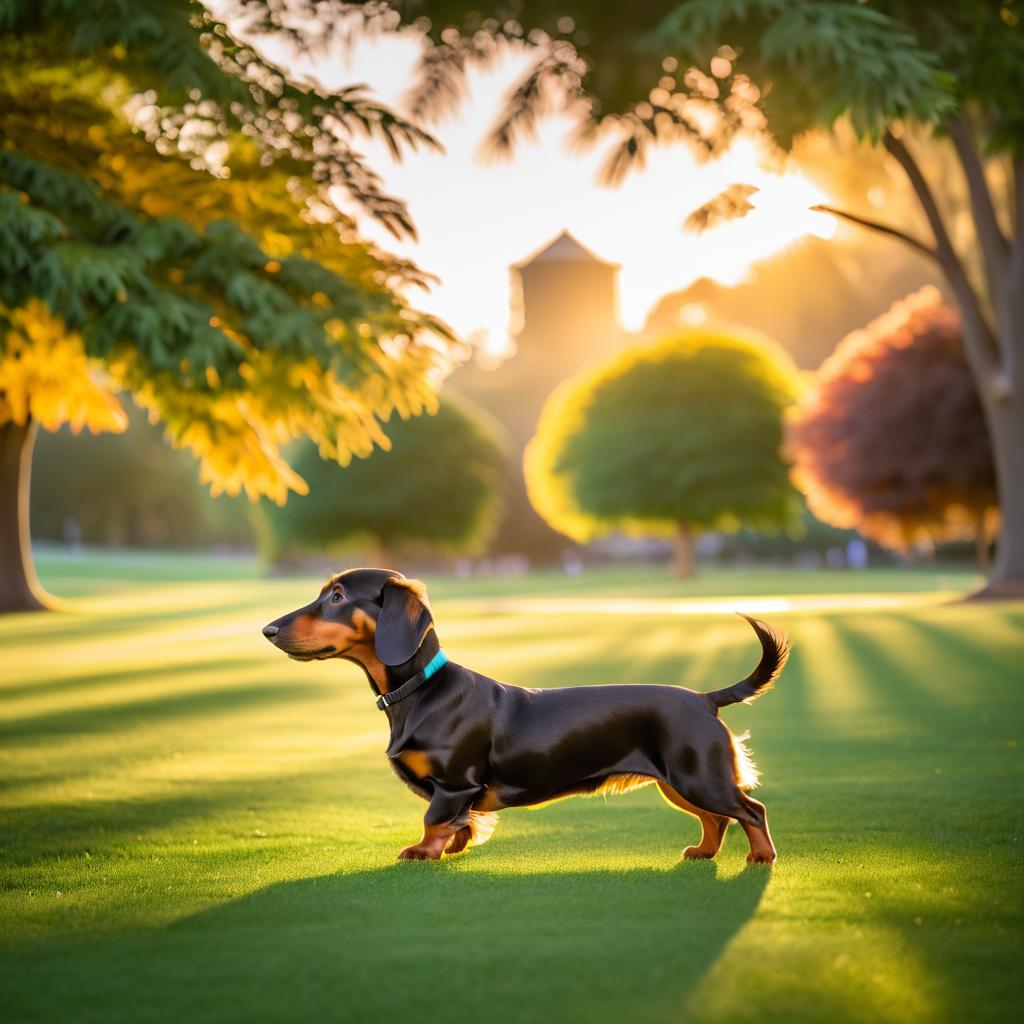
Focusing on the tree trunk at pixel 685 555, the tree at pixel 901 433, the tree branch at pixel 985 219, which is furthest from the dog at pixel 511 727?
the tree trunk at pixel 685 555

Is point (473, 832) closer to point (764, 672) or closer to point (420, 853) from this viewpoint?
point (420, 853)

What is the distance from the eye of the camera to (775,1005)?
3.73 meters

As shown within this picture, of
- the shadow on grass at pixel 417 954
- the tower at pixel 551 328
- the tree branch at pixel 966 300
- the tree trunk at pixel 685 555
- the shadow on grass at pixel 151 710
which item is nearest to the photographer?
the shadow on grass at pixel 417 954

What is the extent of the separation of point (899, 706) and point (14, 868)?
26.8ft

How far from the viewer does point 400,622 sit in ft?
17.6

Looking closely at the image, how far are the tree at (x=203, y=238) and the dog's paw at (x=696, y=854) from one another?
712cm

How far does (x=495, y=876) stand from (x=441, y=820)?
32cm

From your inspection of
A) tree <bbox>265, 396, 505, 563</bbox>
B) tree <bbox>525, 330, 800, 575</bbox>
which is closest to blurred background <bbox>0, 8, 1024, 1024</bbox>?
tree <bbox>525, 330, 800, 575</bbox>

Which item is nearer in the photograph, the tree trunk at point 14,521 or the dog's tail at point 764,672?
the dog's tail at point 764,672

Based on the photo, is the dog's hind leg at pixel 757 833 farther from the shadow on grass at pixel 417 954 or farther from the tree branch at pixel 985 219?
the tree branch at pixel 985 219

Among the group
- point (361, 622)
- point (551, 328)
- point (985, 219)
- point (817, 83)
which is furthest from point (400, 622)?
point (551, 328)

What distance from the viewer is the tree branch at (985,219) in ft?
63.5

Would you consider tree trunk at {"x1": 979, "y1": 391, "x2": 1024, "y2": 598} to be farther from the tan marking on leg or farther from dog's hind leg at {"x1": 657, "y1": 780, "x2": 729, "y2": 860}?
the tan marking on leg

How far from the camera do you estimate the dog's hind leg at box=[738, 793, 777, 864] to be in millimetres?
5340
